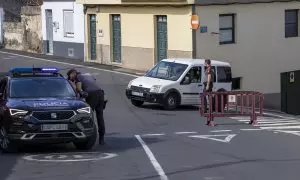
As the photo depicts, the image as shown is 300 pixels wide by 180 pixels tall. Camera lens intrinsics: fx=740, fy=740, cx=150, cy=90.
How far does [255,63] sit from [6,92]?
21.1 metres

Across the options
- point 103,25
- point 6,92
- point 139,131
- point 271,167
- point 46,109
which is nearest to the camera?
point 271,167

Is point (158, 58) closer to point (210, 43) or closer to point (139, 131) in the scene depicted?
point (210, 43)

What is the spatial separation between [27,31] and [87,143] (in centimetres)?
3494

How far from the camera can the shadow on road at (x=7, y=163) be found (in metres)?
12.7

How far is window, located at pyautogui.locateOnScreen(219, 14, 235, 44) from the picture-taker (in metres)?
34.1

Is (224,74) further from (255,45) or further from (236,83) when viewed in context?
(255,45)

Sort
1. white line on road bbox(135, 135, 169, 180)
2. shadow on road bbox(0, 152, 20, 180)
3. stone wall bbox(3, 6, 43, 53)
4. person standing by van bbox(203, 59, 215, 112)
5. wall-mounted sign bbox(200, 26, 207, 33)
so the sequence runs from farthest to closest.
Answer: stone wall bbox(3, 6, 43, 53), wall-mounted sign bbox(200, 26, 207, 33), person standing by van bbox(203, 59, 215, 112), shadow on road bbox(0, 152, 20, 180), white line on road bbox(135, 135, 169, 180)

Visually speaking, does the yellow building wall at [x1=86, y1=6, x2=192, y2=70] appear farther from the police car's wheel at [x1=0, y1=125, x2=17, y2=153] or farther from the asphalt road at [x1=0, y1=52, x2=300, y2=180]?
the police car's wheel at [x1=0, y1=125, x2=17, y2=153]

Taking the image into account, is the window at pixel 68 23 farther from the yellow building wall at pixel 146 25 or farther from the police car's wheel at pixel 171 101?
the police car's wheel at pixel 171 101

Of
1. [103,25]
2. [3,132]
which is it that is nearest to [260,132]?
[3,132]

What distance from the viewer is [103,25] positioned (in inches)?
1590

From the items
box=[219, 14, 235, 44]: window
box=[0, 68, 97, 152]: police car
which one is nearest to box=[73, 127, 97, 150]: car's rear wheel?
box=[0, 68, 97, 152]: police car

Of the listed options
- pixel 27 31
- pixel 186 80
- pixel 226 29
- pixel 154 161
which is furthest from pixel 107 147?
pixel 27 31

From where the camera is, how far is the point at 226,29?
34250 millimetres
